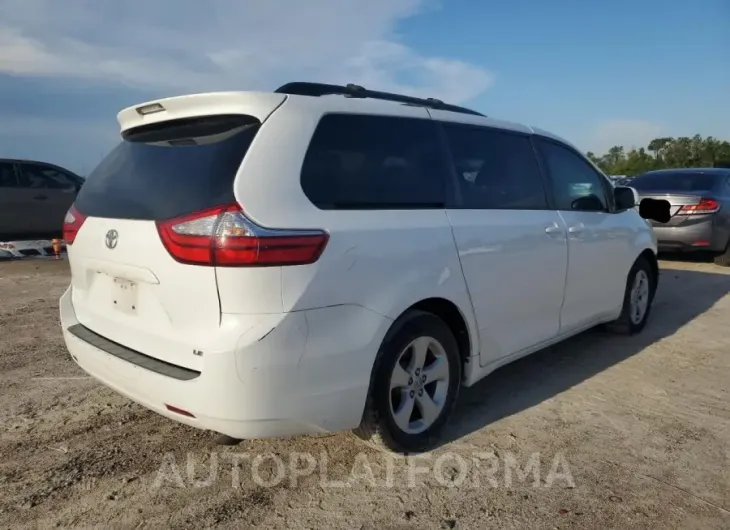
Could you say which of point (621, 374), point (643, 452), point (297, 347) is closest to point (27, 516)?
point (297, 347)

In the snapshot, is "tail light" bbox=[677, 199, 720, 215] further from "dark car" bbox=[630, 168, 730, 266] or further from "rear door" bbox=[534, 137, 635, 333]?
"rear door" bbox=[534, 137, 635, 333]

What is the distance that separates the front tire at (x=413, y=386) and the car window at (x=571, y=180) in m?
1.63

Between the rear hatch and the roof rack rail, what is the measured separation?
0.95 feet

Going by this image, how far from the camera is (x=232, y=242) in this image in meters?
2.36

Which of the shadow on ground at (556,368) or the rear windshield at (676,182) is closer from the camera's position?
the shadow on ground at (556,368)

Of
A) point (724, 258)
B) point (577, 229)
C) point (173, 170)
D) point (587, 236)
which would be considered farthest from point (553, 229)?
point (724, 258)

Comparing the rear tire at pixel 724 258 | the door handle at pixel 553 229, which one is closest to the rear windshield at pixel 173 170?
the door handle at pixel 553 229

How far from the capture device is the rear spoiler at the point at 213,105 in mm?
2625

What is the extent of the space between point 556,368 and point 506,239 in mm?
1472

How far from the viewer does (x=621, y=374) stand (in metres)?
4.36

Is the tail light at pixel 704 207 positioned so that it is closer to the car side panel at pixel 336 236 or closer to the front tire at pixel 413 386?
the front tire at pixel 413 386

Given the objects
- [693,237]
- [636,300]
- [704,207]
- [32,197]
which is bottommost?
[636,300]

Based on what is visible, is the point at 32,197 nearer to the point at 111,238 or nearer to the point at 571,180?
the point at 111,238
